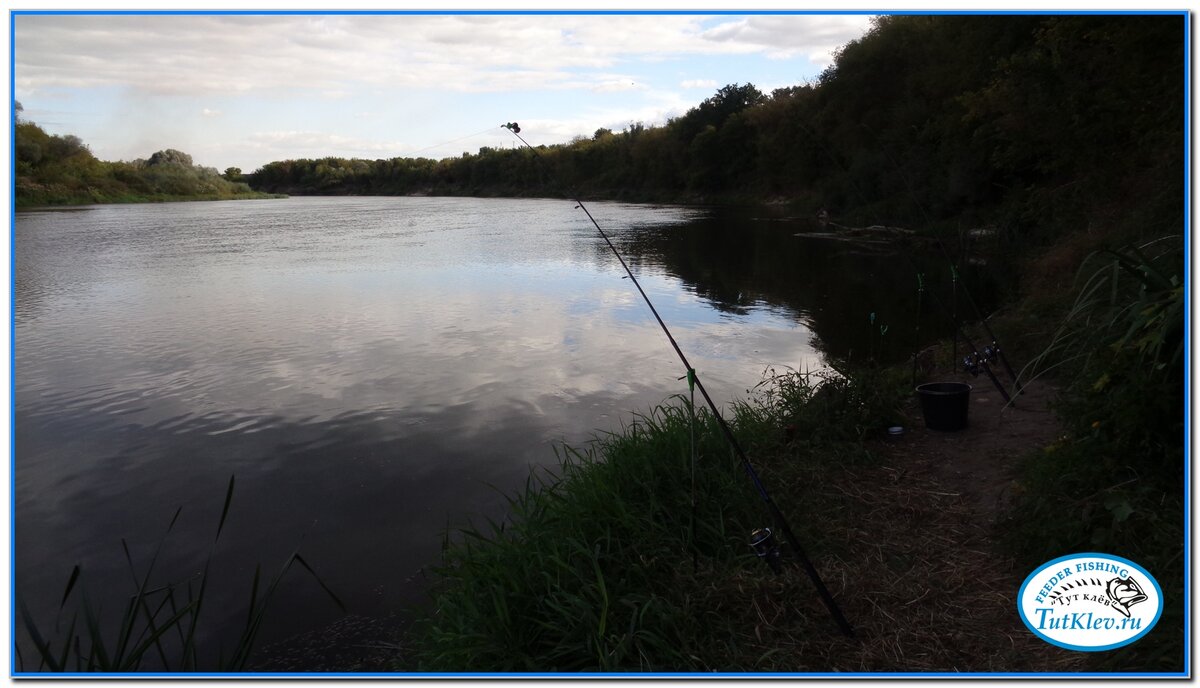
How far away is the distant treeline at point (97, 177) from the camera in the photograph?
12727 millimetres

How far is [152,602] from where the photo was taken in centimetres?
376

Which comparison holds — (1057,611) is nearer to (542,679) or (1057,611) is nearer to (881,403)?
(542,679)

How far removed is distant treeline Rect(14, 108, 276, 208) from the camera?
12.7 m

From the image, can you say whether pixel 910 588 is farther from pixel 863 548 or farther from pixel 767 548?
pixel 767 548

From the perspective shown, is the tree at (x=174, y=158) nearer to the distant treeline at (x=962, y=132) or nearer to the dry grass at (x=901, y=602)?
the distant treeline at (x=962, y=132)

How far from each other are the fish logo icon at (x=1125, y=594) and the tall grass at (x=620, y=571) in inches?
42.1

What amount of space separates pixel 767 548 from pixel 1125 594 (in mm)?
1060

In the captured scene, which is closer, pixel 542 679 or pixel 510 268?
pixel 542 679

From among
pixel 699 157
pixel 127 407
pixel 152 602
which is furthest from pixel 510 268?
pixel 699 157

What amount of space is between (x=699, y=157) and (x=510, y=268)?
35234mm

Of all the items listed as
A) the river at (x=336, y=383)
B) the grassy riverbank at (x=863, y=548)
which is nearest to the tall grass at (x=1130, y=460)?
the grassy riverbank at (x=863, y=548)

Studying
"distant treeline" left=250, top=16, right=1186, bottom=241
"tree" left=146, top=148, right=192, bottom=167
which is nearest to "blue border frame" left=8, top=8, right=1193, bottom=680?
"distant treeline" left=250, top=16, right=1186, bottom=241

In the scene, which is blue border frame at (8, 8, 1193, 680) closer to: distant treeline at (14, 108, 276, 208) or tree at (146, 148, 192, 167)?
distant treeline at (14, 108, 276, 208)

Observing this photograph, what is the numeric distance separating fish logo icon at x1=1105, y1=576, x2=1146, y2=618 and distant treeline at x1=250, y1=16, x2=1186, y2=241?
314 centimetres
